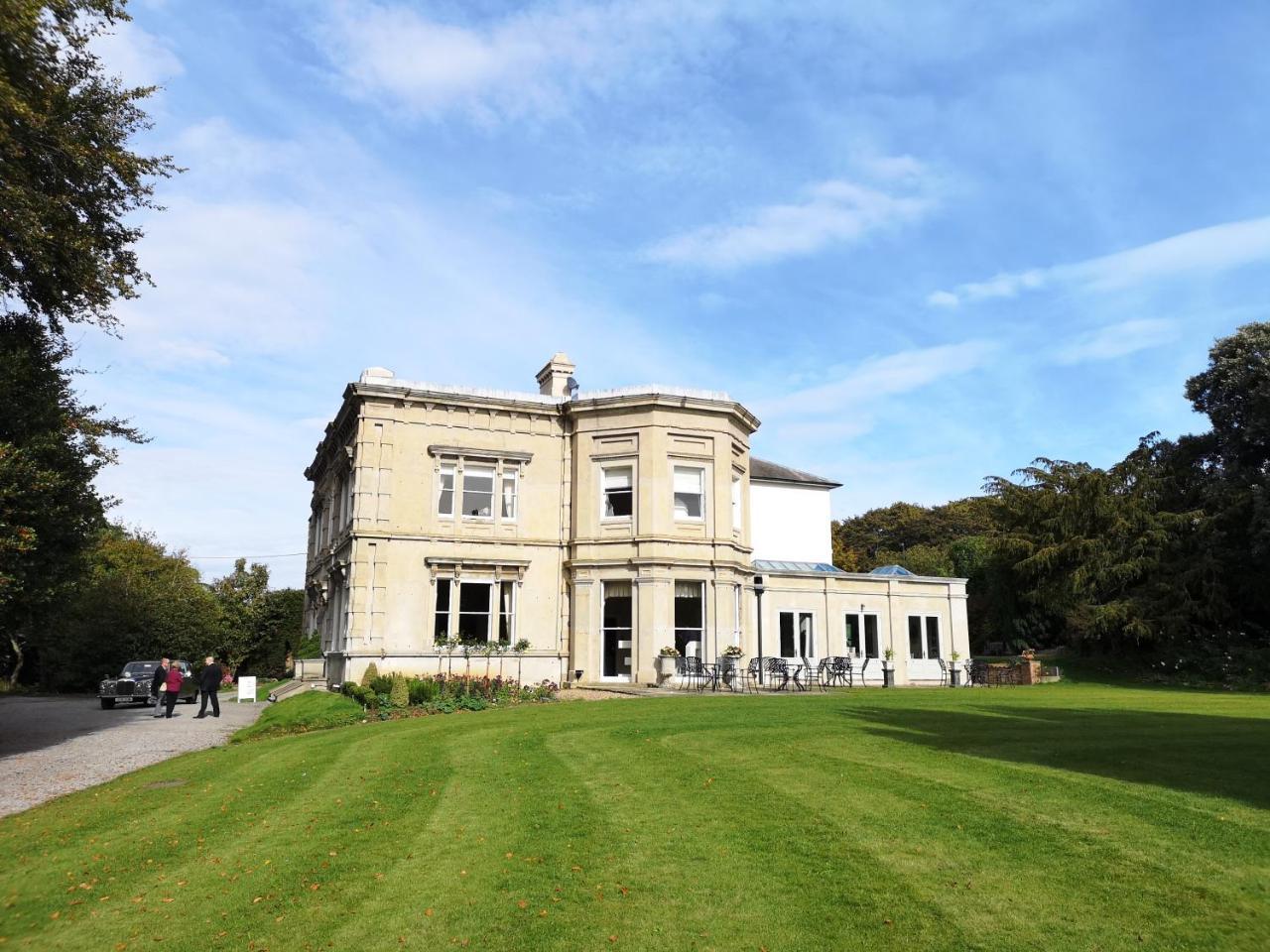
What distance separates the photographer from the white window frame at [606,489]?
28.5 meters

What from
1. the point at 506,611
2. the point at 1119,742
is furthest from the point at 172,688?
the point at 1119,742

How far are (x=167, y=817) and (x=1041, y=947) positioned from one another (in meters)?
9.69

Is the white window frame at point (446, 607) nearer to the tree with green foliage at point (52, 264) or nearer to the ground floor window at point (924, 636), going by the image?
the tree with green foliage at point (52, 264)

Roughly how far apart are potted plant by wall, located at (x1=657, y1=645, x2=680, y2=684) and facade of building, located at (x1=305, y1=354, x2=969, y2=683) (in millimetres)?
349

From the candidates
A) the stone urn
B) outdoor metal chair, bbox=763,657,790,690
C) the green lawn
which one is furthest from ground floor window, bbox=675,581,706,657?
the green lawn

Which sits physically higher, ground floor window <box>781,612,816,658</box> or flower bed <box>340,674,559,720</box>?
ground floor window <box>781,612,816,658</box>

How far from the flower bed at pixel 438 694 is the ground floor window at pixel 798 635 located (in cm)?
929

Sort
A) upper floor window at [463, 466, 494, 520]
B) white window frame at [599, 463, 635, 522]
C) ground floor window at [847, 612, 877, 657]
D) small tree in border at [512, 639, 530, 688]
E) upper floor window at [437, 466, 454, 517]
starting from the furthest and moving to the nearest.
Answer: ground floor window at [847, 612, 877, 657], upper floor window at [463, 466, 494, 520], white window frame at [599, 463, 635, 522], upper floor window at [437, 466, 454, 517], small tree in border at [512, 639, 530, 688]

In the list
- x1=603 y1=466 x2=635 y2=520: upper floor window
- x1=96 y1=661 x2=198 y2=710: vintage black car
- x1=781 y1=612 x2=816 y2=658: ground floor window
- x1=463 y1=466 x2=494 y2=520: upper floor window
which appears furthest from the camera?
x1=96 y1=661 x2=198 y2=710: vintage black car

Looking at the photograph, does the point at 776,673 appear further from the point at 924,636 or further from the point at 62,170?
the point at 62,170

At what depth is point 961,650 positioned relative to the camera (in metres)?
33.0

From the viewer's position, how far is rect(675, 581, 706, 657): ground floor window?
2784 centimetres

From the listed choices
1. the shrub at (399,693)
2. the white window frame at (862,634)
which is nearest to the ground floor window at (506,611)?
the shrub at (399,693)

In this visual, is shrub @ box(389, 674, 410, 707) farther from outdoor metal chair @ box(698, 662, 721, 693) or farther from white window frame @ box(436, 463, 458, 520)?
outdoor metal chair @ box(698, 662, 721, 693)
